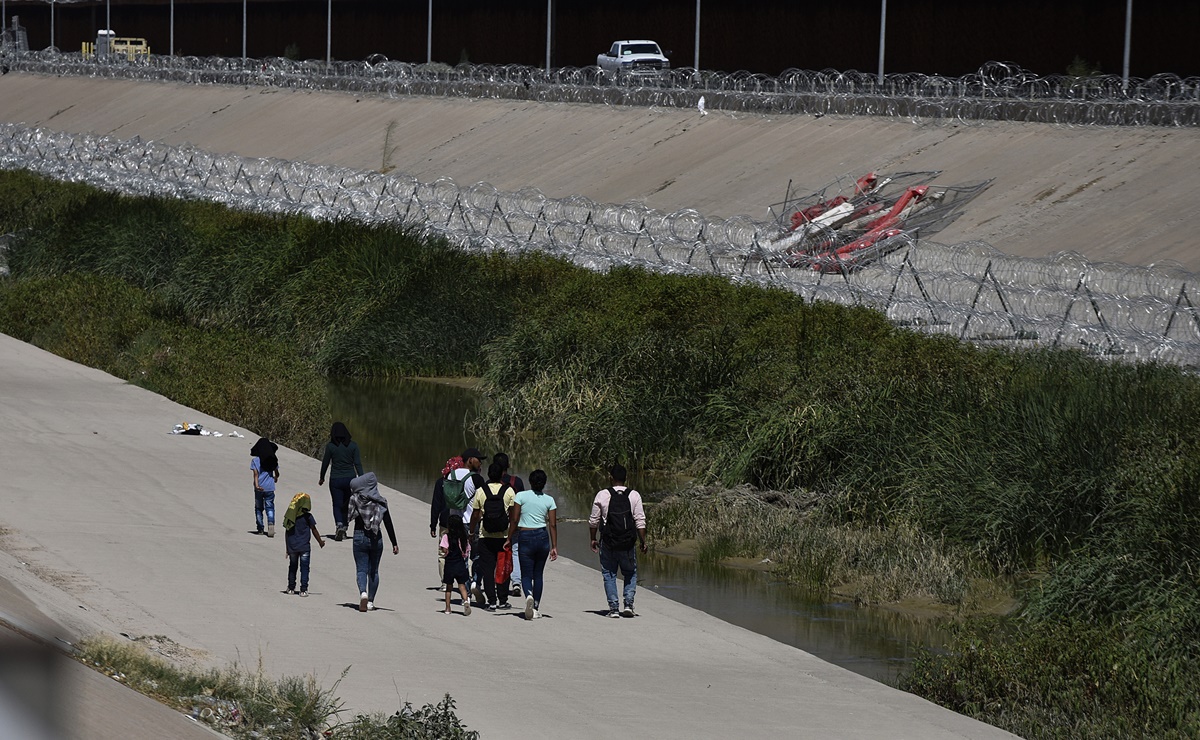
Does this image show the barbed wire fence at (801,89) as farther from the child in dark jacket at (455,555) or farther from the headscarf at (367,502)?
the headscarf at (367,502)

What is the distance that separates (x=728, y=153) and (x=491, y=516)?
32.0m

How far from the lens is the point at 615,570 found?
39.4 ft

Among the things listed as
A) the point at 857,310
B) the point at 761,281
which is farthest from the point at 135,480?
the point at 761,281

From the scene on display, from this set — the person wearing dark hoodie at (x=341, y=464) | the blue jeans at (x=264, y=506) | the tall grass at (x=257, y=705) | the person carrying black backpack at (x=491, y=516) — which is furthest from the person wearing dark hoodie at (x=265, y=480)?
the tall grass at (x=257, y=705)

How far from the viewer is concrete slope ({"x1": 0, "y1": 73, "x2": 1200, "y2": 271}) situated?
104 ft

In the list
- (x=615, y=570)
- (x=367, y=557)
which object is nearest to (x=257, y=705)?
(x=367, y=557)

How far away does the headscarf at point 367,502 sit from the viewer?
11297mm

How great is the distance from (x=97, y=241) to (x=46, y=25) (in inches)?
3008

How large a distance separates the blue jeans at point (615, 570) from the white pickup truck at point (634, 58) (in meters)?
46.4

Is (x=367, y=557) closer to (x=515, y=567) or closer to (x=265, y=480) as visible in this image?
(x=515, y=567)

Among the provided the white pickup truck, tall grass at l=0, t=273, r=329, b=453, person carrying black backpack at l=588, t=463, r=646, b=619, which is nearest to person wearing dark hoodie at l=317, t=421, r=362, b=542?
person carrying black backpack at l=588, t=463, r=646, b=619

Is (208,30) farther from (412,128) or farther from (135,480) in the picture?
(135,480)

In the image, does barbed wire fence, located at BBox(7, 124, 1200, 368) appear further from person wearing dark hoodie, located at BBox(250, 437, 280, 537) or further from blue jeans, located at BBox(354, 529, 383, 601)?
blue jeans, located at BBox(354, 529, 383, 601)

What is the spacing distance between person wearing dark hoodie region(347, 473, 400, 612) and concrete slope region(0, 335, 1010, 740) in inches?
7.9
